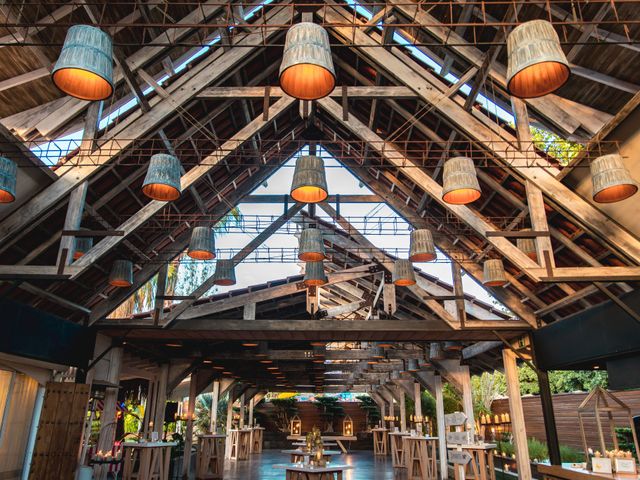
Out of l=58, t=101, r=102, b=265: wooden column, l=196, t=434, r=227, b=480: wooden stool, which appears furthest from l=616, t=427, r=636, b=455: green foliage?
l=58, t=101, r=102, b=265: wooden column

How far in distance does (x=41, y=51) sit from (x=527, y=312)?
36.0 ft

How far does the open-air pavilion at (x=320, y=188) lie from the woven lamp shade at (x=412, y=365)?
209cm

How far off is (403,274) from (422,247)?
133cm

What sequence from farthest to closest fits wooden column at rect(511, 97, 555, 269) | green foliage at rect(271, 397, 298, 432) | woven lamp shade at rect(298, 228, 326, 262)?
green foliage at rect(271, 397, 298, 432) → woven lamp shade at rect(298, 228, 326, 262) → wooden column at rect(511, 97, 555, 269)

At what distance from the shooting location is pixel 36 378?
1010 cm

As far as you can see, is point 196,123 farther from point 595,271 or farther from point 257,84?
point 595,271

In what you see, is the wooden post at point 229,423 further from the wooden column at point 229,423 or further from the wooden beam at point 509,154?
the wooden beam at point 509,154

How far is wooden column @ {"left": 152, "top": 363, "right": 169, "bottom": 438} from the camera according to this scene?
1353 centimetres

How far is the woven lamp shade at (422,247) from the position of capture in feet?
28.0

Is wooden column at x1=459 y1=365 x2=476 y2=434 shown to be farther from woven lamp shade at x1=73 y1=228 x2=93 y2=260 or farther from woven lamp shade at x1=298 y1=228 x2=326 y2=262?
woven lamp shade at x1=73 y1=228 x2=93 y2=260

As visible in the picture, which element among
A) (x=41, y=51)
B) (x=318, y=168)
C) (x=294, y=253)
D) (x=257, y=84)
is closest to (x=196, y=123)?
(x=257, y=84)

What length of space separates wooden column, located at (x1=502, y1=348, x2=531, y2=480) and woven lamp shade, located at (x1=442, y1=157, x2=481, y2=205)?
6.67 meters

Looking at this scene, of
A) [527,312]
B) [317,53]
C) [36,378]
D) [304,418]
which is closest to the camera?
[317,53]

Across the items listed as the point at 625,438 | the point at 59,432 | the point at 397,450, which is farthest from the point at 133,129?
the point at 397,450
